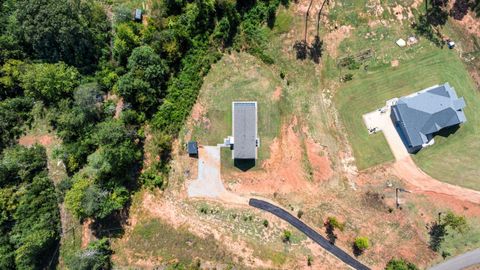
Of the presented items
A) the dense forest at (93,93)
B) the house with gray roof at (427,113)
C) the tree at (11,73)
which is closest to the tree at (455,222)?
the house with gray roof at (427,113)

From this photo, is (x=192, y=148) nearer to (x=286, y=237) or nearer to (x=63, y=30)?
(x=286, y=237)

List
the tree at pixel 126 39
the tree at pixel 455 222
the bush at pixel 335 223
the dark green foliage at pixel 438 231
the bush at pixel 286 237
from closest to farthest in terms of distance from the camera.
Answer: the tree at pixel 455 222 → the bush at pixel 335 223 → the tree at pixel 126 39 → the bush at pixel 286 237 → the dark green foliage at pixel 438 231

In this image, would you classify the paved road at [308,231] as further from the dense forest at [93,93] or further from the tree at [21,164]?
the tree at [21,164]

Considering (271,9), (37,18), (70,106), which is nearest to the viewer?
(37,18)

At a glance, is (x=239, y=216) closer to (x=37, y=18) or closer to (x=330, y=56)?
(x=330, y=56)

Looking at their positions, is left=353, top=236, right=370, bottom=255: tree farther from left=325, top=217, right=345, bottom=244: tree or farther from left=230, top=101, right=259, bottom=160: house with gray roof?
left=230, top=101, right=259, bottom=160: house with gray roof

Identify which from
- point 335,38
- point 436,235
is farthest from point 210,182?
point 436,235

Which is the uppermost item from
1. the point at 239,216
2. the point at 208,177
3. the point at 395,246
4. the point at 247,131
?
the point at 247,131

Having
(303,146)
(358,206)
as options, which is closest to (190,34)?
(303,146)
